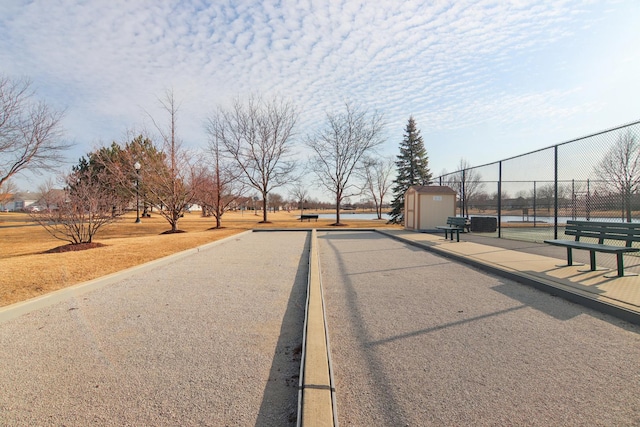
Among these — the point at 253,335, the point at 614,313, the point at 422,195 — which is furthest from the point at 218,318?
the point at 422,195

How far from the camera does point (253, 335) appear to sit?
352cm

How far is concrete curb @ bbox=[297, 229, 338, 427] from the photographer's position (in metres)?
2.01

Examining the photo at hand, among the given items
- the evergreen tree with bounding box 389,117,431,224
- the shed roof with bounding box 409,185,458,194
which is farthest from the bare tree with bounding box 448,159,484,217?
the evergreen tree with bounding box 389,117,431,224

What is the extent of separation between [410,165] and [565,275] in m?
27.7

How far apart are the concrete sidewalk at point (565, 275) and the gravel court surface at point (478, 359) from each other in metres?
0.19

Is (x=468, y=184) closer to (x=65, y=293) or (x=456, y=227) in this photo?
(x=456, y=227)

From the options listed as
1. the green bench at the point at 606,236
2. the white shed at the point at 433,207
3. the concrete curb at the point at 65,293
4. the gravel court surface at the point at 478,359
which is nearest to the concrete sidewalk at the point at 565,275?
the gravel court surface at the point at 478,359

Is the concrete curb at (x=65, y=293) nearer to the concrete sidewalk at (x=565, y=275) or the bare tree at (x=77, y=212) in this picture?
the bare tree at (x=77, y=212)

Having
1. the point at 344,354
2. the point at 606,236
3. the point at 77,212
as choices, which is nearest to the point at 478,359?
the point at 344,354

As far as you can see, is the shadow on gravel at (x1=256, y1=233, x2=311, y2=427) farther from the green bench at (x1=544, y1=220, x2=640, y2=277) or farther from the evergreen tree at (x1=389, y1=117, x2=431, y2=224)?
the evergreen tree at (x1=389, y1=117, x2=431, y2=224)

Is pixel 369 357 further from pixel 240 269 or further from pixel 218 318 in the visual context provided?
pixel 240 269

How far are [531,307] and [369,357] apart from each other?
2703 mm

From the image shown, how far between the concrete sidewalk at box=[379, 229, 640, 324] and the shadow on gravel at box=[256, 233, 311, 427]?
148 inches

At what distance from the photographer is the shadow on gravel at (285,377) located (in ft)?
6.97
